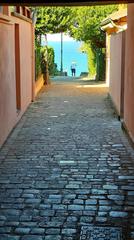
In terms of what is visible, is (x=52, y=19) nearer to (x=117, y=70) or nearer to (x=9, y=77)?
(x=117, y=70)

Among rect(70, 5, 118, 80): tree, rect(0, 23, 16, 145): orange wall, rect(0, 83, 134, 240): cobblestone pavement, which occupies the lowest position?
rect(0, 83, 134, 240): cobblestone pavement

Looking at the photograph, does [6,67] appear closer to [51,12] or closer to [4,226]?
[4,226]

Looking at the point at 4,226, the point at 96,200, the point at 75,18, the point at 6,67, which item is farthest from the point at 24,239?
the point at 75,18

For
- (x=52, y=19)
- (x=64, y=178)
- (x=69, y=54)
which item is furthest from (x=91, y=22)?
(x=69, y=54)

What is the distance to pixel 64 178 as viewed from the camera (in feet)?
24.3

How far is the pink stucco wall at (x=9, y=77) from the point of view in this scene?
32.7 feet

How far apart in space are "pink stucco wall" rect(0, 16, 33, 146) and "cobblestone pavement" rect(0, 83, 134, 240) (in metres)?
0.37

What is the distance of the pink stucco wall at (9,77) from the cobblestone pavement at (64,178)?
0.37m

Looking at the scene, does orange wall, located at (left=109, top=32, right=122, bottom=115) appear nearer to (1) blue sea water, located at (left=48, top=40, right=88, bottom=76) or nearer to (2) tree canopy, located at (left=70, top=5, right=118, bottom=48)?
(2) tree canopy, located at (left=70, top=5, right=118, bottom=48)

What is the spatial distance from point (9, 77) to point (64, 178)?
4365 millimetres

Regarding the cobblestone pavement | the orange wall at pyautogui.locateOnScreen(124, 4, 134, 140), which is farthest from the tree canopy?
the orange wall at pyautogui.locateOnScreen(124, 4, 134, 140)

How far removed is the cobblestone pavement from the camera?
554 centimetres

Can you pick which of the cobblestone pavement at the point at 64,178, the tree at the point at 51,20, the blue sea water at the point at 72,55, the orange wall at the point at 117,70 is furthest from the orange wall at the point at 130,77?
the blue sea water at the point at 72,55

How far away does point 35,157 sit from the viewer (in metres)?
8.87
